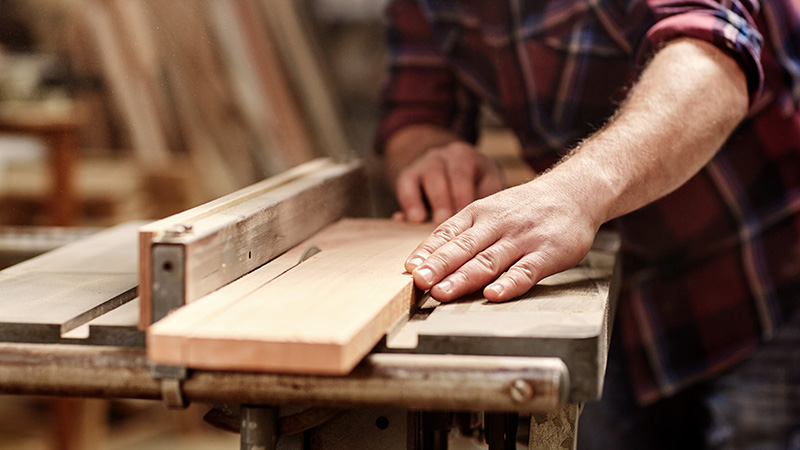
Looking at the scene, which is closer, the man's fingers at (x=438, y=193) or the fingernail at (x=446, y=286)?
the fingernail at (x=446, y=286)

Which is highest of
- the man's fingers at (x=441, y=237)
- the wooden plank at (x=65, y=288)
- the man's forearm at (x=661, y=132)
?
the man's forearm at (x=661, y=132)

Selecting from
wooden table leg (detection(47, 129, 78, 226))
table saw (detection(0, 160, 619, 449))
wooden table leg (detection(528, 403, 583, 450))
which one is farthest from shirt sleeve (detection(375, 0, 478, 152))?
wooden table leg (detection(47, 129, 78, 226))

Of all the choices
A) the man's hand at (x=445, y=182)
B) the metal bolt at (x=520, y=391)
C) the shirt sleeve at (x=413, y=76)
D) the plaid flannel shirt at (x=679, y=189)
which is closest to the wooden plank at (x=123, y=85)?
the shirt sleeve at (x=413, y=76)

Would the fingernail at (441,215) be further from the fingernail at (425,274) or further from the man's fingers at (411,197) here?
the fingernail at (425,274)

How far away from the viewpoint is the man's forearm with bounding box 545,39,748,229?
1.04 meters

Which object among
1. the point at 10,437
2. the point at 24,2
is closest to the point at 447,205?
the point at 10,437

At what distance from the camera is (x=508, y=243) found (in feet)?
3.13

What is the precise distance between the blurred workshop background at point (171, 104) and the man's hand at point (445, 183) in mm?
1643

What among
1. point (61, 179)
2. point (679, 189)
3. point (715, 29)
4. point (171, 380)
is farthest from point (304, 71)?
point (171, 380)

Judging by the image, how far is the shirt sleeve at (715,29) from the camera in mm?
1178

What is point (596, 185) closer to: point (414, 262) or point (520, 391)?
point (414, 262)

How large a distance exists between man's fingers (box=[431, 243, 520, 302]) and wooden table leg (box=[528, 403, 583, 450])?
16 centimetres

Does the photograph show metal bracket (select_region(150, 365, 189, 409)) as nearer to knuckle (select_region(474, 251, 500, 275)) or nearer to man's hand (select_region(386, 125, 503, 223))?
knuckle (select_region(474, 251, 500, 275))

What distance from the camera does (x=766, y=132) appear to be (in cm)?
156
